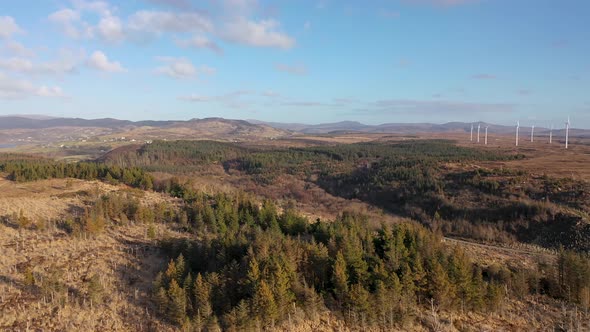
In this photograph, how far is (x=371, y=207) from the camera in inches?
2697

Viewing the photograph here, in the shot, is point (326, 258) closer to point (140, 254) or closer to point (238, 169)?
point (140, 254)

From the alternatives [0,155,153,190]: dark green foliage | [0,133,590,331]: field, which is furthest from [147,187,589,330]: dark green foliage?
[0,155,153,190]: dark green foliage

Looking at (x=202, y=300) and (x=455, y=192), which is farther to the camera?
(x=455, y=192)

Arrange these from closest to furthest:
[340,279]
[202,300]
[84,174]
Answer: [202,300] → [340,279] → [84,174]

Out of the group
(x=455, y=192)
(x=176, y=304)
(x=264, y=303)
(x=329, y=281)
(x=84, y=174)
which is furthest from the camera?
(x=455, y=192)

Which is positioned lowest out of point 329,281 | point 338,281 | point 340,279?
point 329,281

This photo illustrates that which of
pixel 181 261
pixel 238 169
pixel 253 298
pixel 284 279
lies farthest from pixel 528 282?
pixel 238 169

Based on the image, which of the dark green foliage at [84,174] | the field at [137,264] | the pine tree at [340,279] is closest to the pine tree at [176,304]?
the field at [137,264]

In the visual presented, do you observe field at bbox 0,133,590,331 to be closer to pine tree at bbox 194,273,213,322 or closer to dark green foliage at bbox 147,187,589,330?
dark green foliage at bbox 147,187,589,330

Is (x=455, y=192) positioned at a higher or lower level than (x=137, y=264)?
lower

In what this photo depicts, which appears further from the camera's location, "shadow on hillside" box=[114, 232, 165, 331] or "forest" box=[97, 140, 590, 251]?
"forest" box=[97, 140, 590, 251]

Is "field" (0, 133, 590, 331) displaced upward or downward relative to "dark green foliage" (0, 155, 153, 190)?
downward

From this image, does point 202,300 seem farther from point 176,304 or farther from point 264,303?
point 264,303

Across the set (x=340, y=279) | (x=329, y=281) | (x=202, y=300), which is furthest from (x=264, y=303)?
(x=329, y=281)
